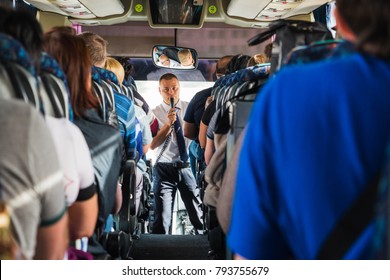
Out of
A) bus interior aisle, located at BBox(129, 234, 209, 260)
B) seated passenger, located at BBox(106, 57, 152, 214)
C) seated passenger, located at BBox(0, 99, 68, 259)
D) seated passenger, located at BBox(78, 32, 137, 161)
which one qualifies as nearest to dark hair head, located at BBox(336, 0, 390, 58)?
seated passenger, located at BBox(0, 99, 68, 259)

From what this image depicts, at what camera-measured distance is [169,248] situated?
567 cm

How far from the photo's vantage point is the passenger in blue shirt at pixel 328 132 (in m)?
1.36

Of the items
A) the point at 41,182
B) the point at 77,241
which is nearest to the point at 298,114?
the point at 41,182

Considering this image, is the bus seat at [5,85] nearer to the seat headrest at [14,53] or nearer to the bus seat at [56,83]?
the seat headrest at [14,53]

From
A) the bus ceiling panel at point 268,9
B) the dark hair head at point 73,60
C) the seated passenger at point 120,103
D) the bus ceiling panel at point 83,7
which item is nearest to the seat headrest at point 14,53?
the dark hair head at point 73,60

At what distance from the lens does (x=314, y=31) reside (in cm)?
245

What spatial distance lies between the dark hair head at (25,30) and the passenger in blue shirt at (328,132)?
0.81m

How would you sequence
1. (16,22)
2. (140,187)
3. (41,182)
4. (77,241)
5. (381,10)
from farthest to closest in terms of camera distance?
1. (140,187)
2. (77,241)
3. (16,22)
4. (41,182)
5. (381,10)

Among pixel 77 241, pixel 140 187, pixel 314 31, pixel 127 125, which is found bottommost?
pixel 140 187

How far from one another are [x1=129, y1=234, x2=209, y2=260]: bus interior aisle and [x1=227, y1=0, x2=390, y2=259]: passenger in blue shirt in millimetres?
3881

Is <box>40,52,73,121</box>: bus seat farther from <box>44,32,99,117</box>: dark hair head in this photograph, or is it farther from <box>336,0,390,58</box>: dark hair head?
<box>336,0,390,58</box>: dark hair head

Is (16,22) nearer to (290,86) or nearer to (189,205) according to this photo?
(290,86)

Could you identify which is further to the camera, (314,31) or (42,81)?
(314,31)

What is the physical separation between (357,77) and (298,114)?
0.14m
